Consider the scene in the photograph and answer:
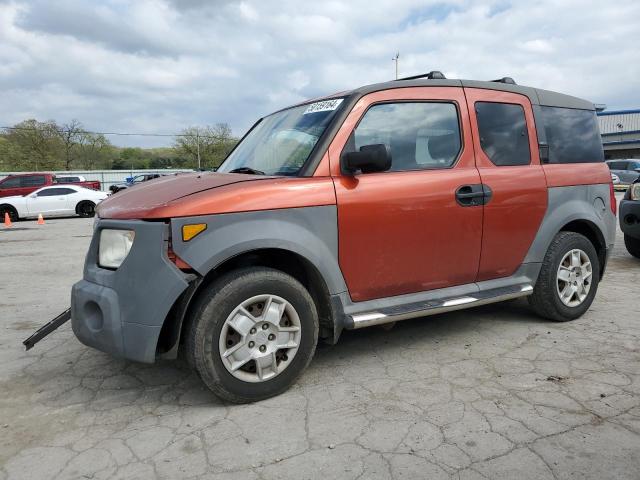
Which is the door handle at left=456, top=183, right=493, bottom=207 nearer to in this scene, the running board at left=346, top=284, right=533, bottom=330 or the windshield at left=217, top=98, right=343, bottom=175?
the running board at left=346, top=284, right=533, bottom=330

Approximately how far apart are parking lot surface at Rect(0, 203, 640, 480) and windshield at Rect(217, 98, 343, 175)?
55.8 inches

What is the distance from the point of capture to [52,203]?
57.5 ft

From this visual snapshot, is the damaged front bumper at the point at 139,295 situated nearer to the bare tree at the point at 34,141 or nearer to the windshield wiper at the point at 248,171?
the windshield wiper at the point at 248,171

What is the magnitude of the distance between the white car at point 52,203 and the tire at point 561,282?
1606cm

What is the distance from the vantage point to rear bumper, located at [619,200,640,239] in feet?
21.7

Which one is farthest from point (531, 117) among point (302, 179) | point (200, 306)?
point (200, 306)

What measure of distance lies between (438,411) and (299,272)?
3.86 ft

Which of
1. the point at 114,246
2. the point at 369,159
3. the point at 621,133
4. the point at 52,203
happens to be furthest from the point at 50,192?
the point at 621,133

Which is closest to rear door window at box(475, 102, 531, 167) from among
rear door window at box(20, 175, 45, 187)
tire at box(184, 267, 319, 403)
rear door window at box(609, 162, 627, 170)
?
tire at box(184, 267, 319, 403)

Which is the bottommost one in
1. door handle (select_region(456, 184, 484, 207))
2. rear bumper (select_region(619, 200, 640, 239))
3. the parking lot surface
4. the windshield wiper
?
the parking lot surface

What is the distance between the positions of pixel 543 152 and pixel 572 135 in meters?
0.49

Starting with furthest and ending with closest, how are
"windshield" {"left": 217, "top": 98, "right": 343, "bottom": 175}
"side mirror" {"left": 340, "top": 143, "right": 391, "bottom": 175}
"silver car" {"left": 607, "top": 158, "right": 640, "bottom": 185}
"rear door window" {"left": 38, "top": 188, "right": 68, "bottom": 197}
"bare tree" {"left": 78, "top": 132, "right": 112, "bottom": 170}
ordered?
"bare tree" {"left": 78, "top": 132, "right": 112, "bottom": 170}, "silver car" {"left": 607, "top": 158, "right": 640, "bottom": 185}, "rear door window" {"left": 38, "top": 188, "right": 68, "bottom": 197}, "windshield" {"left": 217, "top": 98, "right": 343, "bottom": 175}, "side mirror" {"left": 340, "top": 143, "right": 391, "bottom": 175}

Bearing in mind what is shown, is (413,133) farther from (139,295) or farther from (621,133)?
(621,133)

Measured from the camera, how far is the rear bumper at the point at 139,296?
261 centimetres
